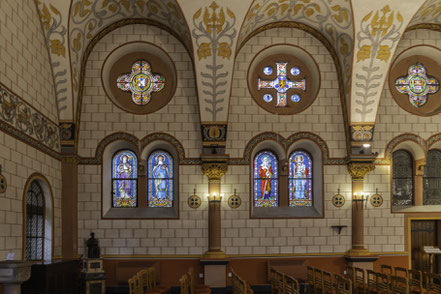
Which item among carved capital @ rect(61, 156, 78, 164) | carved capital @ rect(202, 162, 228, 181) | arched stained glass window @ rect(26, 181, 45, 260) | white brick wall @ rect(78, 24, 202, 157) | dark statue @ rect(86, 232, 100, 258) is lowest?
dark statue @ rect(86, 232, 100, 258)

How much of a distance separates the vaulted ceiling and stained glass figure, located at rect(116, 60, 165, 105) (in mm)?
1466

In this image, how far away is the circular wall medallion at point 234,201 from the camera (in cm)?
1903

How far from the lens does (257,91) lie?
19750 millimetres

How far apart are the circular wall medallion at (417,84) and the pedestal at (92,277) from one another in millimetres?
11434

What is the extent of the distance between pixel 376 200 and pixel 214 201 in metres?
5.54

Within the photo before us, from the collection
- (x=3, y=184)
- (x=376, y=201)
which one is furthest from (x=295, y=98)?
(x=3, y=184)

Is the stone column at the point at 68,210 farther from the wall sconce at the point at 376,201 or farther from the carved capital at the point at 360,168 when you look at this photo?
the wall sconce at the point at 376,201

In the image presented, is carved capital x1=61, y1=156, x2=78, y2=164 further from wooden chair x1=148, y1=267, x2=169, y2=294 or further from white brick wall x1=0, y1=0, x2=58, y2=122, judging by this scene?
wooden chair x1=148, y1=267, x2=169, y2=294

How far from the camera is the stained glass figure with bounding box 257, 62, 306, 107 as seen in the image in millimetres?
19812

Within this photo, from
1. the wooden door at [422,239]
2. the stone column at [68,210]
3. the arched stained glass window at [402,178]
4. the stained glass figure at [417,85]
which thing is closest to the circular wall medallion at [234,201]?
the stone column at [68,210]

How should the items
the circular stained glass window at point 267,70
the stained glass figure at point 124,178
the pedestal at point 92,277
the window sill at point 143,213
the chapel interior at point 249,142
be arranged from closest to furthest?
the pedestal at point 92,277
the chapel interior at point 249,142
the window sill at point 143,213
the stained glass figure at point 124,178
the circular stained glass window at point 267,70

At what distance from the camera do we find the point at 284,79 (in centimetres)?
1995

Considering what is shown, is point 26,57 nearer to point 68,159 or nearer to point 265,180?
point 68,159

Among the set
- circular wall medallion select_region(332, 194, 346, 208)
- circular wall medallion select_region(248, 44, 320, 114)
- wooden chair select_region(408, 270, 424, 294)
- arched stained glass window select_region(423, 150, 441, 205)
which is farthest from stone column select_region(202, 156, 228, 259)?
arched stained glass window select_region(423, 150, 441, 205)
